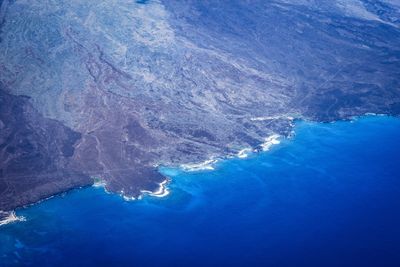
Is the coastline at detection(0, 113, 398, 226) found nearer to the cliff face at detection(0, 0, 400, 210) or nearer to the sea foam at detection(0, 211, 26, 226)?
the sea foam at detection(0, 211, 26, 226)

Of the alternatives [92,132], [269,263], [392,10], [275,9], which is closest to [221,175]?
[269,263]

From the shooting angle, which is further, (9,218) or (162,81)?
(162,81)

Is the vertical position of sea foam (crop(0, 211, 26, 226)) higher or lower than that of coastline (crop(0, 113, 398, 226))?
lower

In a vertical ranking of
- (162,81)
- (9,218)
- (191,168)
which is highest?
(162,81)

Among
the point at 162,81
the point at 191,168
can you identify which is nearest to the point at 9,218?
the point at 191,168

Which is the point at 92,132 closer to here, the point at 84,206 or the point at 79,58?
the point at 84,206

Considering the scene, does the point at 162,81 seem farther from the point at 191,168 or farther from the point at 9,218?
the point at 9,218

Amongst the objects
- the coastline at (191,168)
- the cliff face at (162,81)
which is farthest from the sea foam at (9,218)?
the cliff face at (162,81)

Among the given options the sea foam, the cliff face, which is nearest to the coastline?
the sea foam

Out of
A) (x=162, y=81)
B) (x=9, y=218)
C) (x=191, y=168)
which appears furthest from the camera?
(x=162, y=81)
